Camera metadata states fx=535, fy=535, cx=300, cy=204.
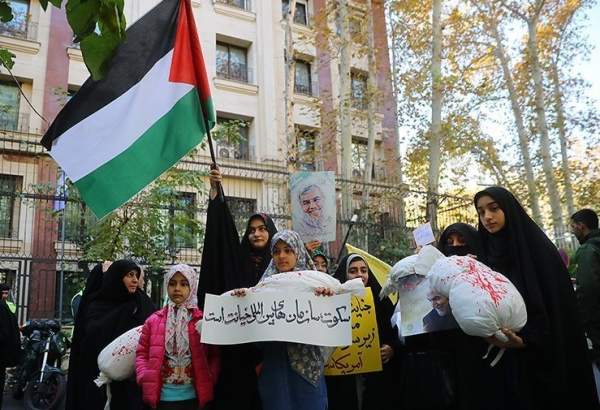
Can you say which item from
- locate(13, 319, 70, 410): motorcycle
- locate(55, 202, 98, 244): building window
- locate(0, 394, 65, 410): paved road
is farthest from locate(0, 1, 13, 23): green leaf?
locate(55, 202, 98, 244): building window

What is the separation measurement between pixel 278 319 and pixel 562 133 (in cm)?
1698

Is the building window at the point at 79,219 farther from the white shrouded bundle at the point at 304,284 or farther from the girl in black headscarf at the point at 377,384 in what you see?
the white shrouded bundle at the point at 304,284

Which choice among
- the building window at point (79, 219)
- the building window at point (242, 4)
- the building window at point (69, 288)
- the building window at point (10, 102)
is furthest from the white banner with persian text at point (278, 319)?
the building window at point (242, 4)

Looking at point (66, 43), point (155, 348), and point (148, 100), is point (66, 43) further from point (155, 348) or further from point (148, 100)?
point (155, 348)

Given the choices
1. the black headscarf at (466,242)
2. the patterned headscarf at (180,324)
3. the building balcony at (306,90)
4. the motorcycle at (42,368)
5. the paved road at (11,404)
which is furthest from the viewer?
the building balcony at (306,90)

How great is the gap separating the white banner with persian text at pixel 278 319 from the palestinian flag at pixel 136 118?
1.13m

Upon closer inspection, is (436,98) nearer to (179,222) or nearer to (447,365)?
(179,222)

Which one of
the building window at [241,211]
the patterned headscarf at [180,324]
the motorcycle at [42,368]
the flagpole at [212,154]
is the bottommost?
the motorcycle at [42,368]

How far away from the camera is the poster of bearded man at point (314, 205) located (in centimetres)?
720

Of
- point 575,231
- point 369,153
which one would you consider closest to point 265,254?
point 575,231

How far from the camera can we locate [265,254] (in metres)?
3.92

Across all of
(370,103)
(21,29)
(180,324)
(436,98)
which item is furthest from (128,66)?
(21,29)

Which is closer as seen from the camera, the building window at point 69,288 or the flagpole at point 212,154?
the flagpole at point 212,154

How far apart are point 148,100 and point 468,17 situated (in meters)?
14.6
